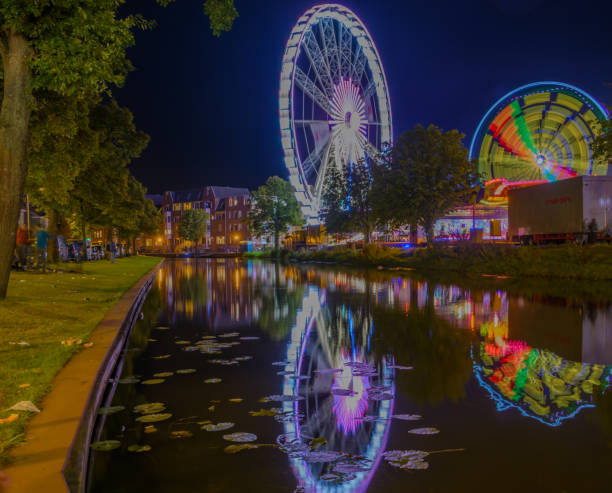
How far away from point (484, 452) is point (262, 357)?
13.5 ft

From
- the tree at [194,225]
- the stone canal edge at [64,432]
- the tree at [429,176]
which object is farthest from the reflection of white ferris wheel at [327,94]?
the tree at [194,225]

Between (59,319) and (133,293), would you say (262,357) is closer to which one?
(59,319)

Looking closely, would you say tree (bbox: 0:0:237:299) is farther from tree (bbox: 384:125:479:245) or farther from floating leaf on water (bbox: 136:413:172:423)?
tree (bbox: 384:125:479:245)

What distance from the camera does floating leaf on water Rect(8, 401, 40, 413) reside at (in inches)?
169

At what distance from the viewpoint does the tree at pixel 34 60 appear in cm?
1008

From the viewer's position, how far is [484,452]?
404 centimetres

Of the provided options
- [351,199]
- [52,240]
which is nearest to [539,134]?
[351,199]

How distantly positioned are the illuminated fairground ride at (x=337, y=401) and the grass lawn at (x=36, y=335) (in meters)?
2.11

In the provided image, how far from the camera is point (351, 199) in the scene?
171 ft

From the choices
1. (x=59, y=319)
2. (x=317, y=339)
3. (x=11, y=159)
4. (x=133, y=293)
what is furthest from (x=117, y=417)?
(x=133, y=293)

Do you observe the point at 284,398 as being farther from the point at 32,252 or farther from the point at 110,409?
the point at 32,252

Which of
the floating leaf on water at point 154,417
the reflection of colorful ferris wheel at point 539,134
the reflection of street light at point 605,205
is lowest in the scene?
the floating leaf on water at point 154,417

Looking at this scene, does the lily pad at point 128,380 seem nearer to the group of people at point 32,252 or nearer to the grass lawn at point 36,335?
the grass lawn at point 36,335

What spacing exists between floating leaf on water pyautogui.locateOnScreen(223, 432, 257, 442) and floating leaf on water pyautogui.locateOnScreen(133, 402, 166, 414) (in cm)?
105
